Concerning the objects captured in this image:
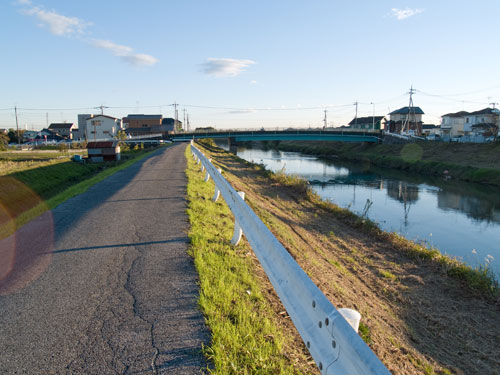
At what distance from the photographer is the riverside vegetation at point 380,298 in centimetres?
369

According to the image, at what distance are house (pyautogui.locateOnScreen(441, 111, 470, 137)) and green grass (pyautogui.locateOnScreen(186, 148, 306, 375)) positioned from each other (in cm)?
8590

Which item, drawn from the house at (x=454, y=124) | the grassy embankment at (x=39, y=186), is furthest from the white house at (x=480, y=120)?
the grassy embankment at (x=39, y=186)

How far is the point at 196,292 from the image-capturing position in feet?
13.7

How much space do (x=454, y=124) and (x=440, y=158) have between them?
4670 cm

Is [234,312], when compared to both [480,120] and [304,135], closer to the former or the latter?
[304,135]

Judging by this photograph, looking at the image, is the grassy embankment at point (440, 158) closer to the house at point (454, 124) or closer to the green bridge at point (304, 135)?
the green bridge at point (304, 135)

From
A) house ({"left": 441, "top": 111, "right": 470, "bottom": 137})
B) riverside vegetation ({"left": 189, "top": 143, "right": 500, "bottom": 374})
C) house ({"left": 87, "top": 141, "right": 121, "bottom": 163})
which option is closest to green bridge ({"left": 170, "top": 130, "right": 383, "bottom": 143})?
house ({"left": 87, "top": 141, "right": 121, "bottom": 163})

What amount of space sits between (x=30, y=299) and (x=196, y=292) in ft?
5.96

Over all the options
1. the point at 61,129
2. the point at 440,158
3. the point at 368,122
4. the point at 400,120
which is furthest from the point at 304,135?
the point at 61,129

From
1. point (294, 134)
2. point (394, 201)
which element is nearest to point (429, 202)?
point (394, 201)

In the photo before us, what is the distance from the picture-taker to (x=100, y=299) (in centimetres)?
398

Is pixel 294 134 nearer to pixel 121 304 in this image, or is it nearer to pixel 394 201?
pixel 394 201

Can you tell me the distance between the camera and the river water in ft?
43.7

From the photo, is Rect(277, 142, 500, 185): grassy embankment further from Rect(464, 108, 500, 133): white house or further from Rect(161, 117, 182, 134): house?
Rect(161, 117, 182, 134): house
